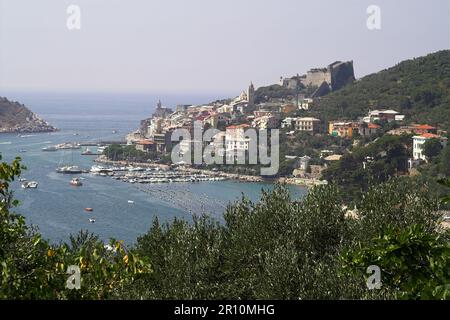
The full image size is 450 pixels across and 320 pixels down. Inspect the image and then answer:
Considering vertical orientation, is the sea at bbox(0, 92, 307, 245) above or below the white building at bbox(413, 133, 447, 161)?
below

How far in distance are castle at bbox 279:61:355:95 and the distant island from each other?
15.1 m

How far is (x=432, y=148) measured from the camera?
19906mm

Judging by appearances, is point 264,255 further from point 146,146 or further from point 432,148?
point 146,146

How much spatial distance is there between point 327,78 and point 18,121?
63.6ft

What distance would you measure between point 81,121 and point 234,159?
2668cm

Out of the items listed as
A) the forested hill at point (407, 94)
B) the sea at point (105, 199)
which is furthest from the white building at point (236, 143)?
the forested hill at point (407, 94)

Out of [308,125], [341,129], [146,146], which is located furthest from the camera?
[146,146]

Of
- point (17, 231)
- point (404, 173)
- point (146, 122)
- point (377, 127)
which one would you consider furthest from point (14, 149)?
point (17, 231)

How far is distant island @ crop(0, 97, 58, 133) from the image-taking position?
41344 millimetres

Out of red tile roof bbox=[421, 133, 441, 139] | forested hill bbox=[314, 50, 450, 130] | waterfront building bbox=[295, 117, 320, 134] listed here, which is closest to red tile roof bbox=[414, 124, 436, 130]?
forested hill bbox=[314, 50, 450, 130]

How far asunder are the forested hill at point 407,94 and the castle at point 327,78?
17.2 feet

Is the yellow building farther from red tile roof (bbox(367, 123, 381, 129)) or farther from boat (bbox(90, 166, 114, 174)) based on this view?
boat (bbox(90, 166, 114, 174))

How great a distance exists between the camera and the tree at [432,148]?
1972 cm

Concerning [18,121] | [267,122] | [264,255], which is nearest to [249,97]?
[267,122]
